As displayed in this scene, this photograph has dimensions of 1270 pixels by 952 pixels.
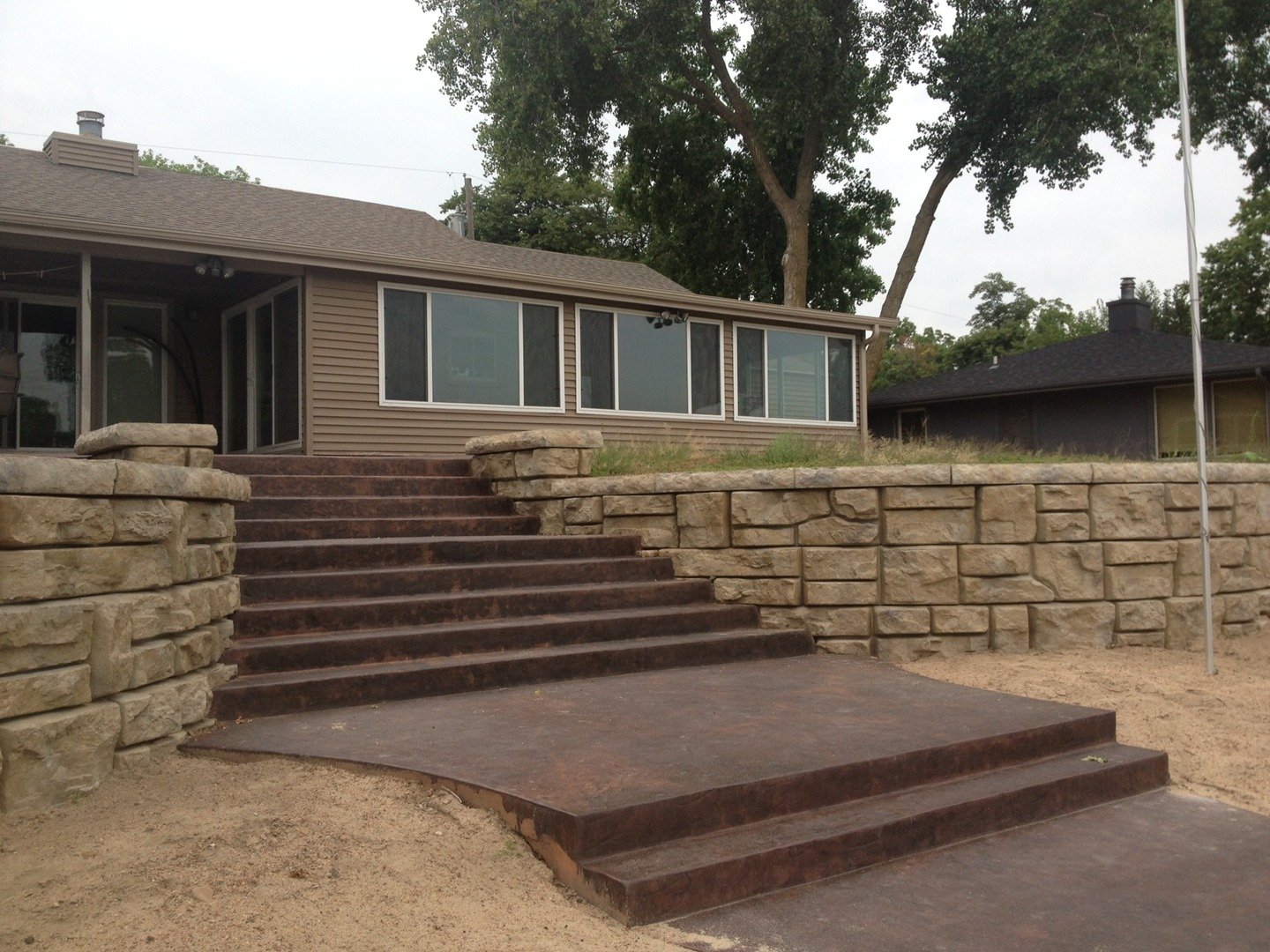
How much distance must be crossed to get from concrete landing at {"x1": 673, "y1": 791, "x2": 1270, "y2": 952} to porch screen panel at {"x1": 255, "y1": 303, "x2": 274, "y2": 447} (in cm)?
917

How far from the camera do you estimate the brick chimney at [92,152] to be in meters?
12.4

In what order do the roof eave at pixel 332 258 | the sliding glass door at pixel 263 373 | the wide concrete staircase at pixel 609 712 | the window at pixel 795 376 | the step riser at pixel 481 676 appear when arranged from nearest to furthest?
the wide concrete staircase at pixel 609 712 < the step riser at pixel 481 676 < the roof eave at pixel 332 258 < the sliding glass door at pixel 263 373 < the window at pixel 795 376

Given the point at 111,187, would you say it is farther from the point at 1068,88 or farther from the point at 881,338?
the point at 1068,88

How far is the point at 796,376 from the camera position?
589 inches

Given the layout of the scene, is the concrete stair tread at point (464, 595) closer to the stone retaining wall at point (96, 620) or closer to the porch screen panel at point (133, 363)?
the stone retaining wall at point (96, 620)

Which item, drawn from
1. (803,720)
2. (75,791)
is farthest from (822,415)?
(75,791)

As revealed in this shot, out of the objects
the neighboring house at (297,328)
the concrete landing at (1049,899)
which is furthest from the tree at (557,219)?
the concrete landing at (1049,899)

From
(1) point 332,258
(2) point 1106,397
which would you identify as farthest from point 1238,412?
(1) point 332,258

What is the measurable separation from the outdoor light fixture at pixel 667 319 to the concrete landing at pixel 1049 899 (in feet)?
32.5

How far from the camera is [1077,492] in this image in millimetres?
6945

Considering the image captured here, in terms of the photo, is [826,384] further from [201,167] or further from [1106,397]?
[201,167]

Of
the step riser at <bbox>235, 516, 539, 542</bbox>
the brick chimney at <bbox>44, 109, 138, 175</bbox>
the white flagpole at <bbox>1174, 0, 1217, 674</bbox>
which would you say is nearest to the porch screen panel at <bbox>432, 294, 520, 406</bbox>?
the step riser at <bbox>235, 516, 539, 542</bbox>

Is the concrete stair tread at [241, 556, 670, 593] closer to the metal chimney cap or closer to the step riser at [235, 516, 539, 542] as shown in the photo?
the step riser at [235, 516, 539, 542]

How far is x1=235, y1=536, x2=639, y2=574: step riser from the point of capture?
6059 mm
